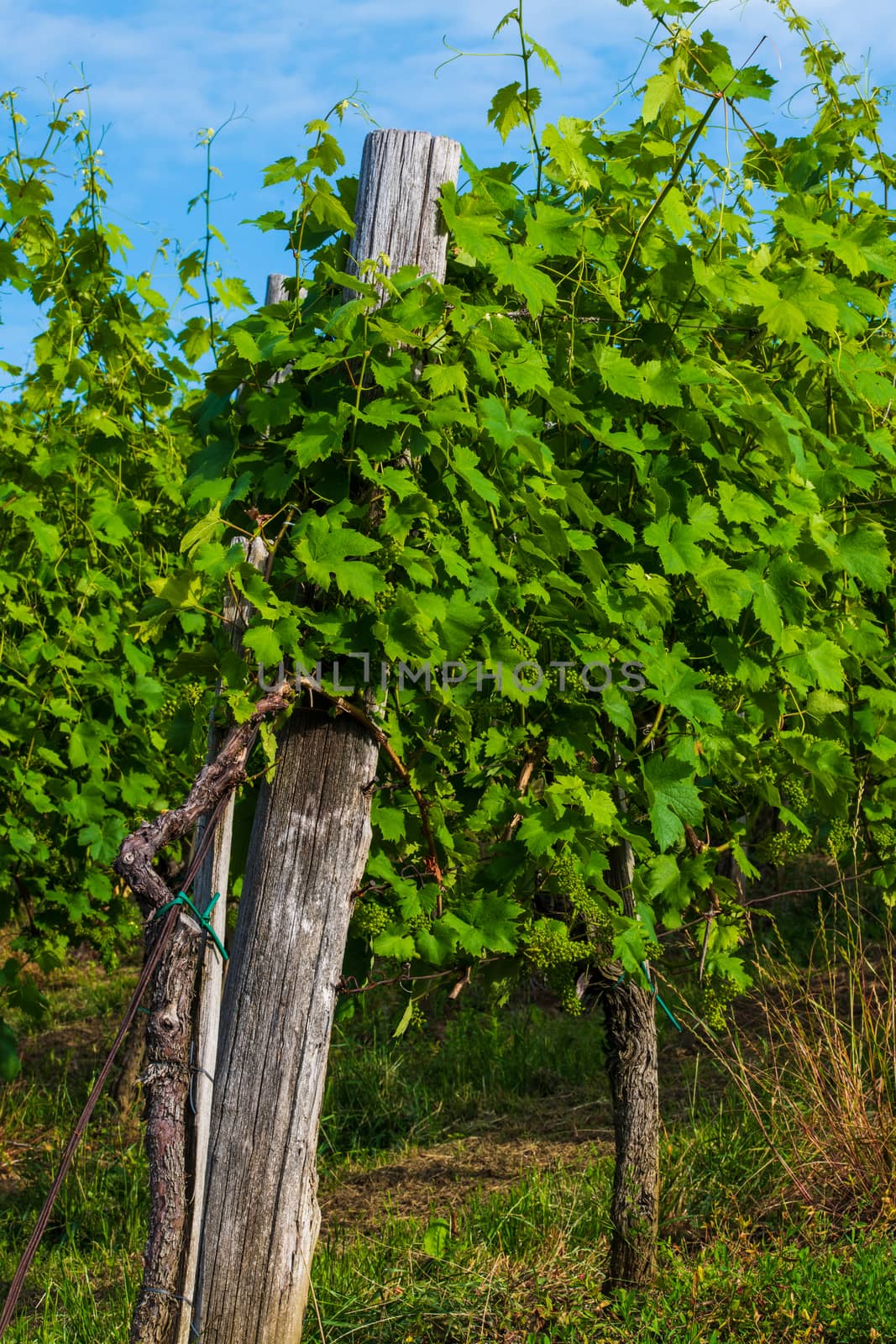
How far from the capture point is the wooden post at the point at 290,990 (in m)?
2.62

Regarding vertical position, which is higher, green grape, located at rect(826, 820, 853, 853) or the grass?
green grape, located at rect(826, 820, 853, 853)

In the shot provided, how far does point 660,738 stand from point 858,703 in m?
0.99

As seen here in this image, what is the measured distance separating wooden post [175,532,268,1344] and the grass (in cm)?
39

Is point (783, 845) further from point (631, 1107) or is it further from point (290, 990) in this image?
point (290, 990)

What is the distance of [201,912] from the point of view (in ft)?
9.27

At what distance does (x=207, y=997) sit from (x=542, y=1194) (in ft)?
6.08

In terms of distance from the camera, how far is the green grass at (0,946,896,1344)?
3.27 m

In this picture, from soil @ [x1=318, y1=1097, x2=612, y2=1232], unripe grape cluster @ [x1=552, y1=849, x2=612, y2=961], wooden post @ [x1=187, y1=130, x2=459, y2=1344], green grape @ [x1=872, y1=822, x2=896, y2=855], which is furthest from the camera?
soil @ [x1=318, y1=1097, x2=612, y2=1232]

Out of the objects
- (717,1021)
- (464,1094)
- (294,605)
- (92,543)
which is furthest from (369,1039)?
(294,605)

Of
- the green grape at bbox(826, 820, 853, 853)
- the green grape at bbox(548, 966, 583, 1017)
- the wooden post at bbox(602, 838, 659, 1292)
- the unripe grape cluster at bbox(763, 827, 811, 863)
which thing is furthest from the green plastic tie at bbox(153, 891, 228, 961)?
the green grape at bbox(826, 820, 853, 853)

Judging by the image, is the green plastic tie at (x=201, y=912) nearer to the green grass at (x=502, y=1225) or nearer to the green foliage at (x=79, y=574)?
the green grass at (x=502, y=1225)

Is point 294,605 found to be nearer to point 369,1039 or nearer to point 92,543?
point 92,543

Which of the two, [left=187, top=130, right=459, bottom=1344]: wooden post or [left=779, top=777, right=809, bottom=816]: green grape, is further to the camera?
[left=779, top=777, right=809, bottom=816]: green grape

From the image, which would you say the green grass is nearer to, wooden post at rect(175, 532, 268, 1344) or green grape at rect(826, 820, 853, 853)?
wooden post at rect(175, 532, 268, 1344)
